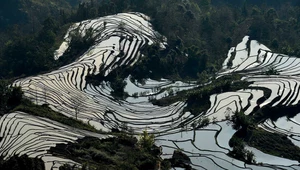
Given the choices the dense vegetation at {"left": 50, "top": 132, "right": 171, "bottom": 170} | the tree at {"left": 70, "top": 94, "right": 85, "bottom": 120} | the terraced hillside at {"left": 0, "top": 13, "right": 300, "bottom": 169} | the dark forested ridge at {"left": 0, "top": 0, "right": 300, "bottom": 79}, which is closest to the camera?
the dense vegetation at {"left": 50, "top": 132, "right": 171, "bottom": 170}

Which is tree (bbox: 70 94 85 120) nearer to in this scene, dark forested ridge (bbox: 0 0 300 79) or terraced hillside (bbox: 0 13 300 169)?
terraced hillside (bbox: 0 13 300 169)

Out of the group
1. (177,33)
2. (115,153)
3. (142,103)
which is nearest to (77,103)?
(142,103)

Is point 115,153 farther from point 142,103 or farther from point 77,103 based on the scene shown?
point 142,103

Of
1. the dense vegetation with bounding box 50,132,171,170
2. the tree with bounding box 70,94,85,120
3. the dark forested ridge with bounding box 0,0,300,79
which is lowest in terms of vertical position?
the dense vegetation with bounding box 50,132,171,170

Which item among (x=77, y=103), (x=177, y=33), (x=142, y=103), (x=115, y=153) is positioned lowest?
(x=115, y=153)

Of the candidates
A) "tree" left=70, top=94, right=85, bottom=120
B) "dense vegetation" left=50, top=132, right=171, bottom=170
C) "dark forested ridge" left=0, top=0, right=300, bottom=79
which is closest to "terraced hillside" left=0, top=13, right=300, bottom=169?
"tree" left=70, top=94, right=85, bottom=120

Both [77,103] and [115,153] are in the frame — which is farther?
[77,103]

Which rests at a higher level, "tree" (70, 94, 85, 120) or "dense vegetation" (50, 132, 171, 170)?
"tree" (70, 94, 85, 120)

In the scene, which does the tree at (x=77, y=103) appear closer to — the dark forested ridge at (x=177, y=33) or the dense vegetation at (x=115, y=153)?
the dense vegetation at (x=115, y=153)

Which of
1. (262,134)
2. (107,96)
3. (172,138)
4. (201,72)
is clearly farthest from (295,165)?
(201,72)
